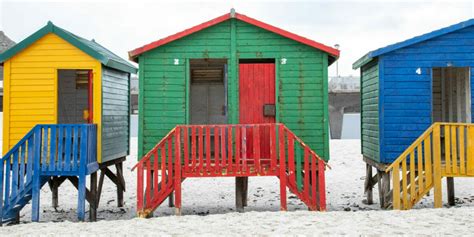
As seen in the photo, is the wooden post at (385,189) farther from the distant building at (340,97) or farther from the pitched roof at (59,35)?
the distant building at (340,97)

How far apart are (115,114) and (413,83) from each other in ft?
28.5

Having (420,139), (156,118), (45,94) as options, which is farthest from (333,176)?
(45,94)

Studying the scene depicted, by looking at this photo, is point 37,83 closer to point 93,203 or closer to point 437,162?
point 93,203

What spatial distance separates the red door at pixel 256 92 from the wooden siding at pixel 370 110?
3007 mm

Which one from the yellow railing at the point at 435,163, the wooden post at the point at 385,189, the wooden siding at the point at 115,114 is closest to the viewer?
the yellow railing at the point at 435,163

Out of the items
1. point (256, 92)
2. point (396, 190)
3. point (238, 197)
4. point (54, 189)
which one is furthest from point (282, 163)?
point (54, 189)

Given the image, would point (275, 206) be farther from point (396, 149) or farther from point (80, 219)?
point (80, 219)

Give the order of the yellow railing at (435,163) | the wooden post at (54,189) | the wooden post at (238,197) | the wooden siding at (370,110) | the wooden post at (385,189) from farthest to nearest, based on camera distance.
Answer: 1. the wooden post at (54,189)
2. the wooden siding at (370,110)
3. the wooden post at (385,189)
4. the wooden post at (238,197)
5. the yellow railing at (435,163)

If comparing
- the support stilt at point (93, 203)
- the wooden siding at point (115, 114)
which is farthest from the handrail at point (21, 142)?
the support stilt at point (93, 203)

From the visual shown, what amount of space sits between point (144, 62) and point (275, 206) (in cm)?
647

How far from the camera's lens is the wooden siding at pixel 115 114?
12.1 m

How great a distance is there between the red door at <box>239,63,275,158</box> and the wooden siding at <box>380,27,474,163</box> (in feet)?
9.93

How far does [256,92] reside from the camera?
11375 mm

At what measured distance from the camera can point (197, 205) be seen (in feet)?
48.9
